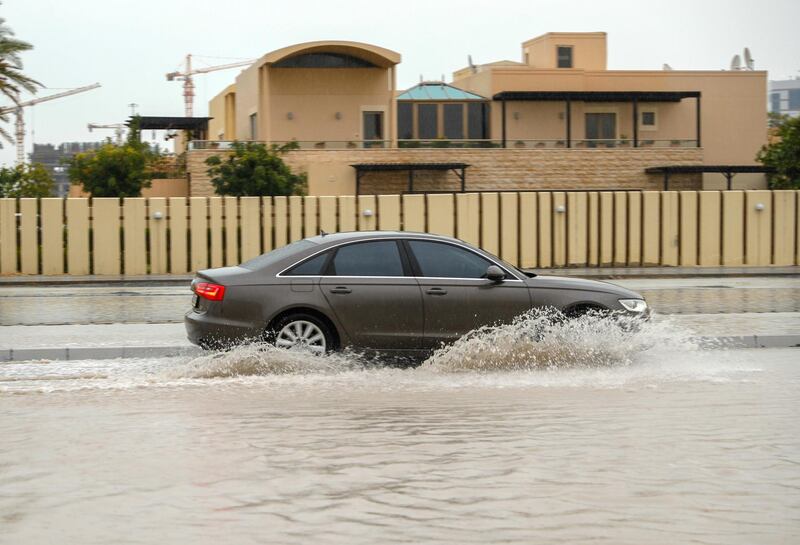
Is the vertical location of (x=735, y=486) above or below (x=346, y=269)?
below

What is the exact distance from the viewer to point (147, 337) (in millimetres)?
13102

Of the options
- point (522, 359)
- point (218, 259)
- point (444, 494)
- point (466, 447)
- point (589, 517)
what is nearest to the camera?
point (589, 517)

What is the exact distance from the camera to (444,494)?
19.7ft

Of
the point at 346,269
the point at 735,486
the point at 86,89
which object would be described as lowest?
the point at 735,486

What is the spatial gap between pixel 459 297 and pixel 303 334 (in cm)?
154

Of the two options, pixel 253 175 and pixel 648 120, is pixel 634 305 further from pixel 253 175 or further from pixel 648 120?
pixel 648 120

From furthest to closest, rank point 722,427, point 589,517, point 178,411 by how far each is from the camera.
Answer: point 178,411, point 722,427, point 589,517

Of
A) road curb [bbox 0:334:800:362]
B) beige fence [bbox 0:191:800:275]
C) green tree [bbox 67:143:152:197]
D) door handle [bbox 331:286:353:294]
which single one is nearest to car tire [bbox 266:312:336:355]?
door handle [bbox 331:286:353:294]

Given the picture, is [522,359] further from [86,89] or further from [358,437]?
[86,89]

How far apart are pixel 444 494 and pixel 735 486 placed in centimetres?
159

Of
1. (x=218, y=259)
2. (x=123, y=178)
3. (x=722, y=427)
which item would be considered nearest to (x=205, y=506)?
(x=722, y=427)

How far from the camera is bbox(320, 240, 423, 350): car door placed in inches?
428

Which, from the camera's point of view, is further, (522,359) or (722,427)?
(522,359)

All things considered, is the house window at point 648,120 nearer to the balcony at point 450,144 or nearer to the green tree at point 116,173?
the balcony at point 450,144
